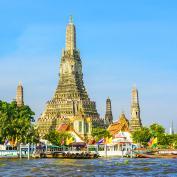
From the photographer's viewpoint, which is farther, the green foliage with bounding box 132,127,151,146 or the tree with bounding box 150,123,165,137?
the green foliage with bounding box 132,127,151,146

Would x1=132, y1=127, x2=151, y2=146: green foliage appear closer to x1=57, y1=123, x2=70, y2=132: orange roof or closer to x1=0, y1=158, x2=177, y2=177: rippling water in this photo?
x1=57, y1=123, x2=70, y2=132: orange roof

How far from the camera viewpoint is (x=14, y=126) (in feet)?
409

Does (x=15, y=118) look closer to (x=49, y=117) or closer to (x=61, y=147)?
(x=61, y=147)

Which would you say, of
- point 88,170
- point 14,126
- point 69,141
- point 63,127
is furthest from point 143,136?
point 88,170

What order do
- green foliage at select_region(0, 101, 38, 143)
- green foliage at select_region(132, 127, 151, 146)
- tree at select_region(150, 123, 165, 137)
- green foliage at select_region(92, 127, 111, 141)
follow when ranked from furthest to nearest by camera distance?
green foliage at select_region(92, 127, 111, 141) < green foliage at select_region(132, 127, 151, 146) < tree at select_region(150, 123, 165, 137) < green foliage at select_region(0, 101, 38, 143)

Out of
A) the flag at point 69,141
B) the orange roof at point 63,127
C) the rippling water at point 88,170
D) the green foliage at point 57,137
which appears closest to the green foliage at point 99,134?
the orange roof at point 63,127

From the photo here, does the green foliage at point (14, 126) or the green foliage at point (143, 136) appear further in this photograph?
the green foliage at point (143, 136)

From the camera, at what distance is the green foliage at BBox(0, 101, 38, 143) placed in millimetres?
123625

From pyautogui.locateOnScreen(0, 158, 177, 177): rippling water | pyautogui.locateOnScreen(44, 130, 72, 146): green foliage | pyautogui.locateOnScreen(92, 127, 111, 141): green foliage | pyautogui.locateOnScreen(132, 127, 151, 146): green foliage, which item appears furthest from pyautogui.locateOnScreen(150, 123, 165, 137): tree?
pyautogui.locateOnScreen(0, 158, 177, 177): rippling water

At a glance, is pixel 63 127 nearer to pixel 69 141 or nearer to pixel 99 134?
pixel 99 134

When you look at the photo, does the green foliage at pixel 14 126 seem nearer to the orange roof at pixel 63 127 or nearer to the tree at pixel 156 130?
the orange roof at pixel 63 127

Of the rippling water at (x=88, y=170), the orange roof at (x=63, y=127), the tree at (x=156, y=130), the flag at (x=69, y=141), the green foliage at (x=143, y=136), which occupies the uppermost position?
the orange roof at (x=63, y=127)

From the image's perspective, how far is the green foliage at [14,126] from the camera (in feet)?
406

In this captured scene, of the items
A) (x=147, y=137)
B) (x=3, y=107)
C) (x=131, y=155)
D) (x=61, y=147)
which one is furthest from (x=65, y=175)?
(x=147, y=137)
